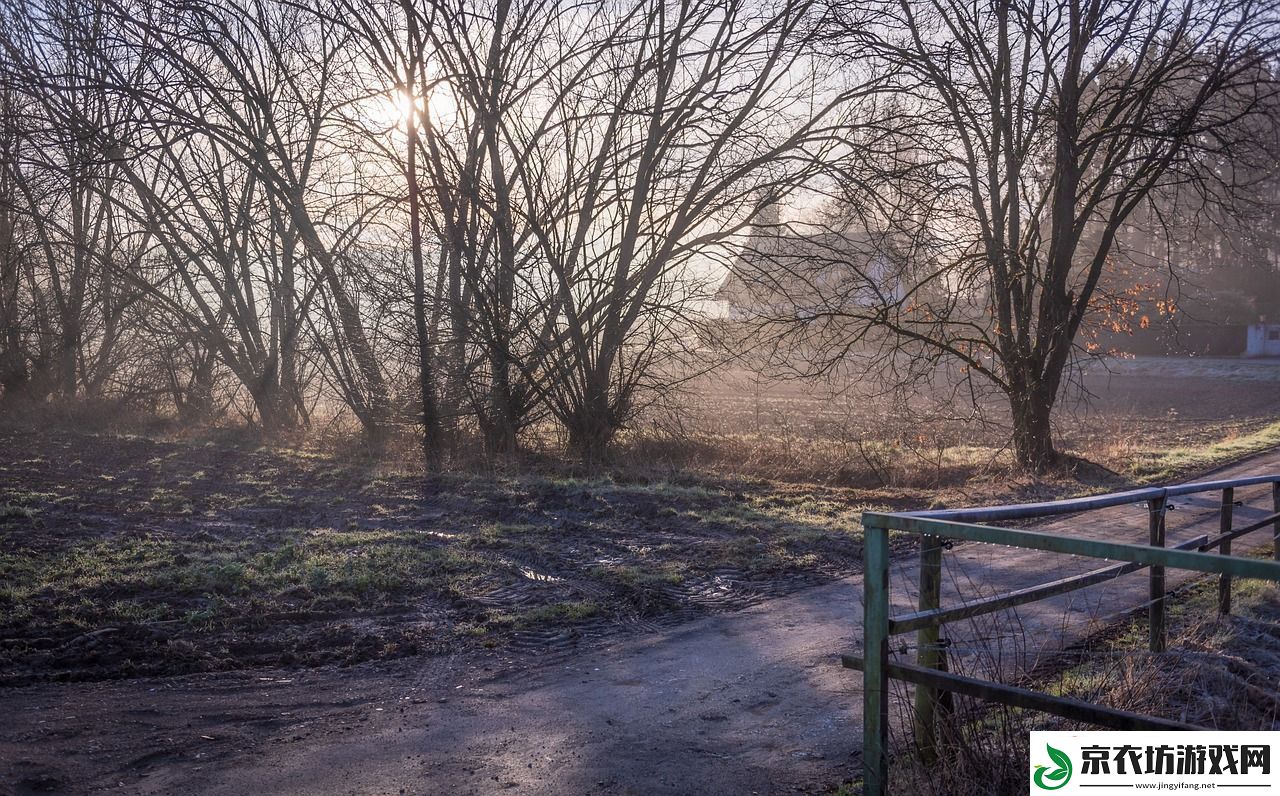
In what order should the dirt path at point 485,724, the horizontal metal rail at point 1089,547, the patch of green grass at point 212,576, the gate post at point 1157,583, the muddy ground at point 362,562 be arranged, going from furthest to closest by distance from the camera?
the patch of green grass at point 212,576 < the muddy ground at point 362,562 < the gate post at point 1157,583 < the dirt path at point 485,724 < the horizontal metal rail at point 1089,547

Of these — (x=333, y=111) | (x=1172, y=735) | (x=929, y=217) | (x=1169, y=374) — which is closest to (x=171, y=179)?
(x=333, y=111)

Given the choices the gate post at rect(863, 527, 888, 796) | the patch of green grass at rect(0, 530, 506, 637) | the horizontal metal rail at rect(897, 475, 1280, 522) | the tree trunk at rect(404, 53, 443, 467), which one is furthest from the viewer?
the tree trunk at rect(404, 53, 443, 467)

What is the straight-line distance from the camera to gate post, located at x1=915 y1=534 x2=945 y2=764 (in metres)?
3.97

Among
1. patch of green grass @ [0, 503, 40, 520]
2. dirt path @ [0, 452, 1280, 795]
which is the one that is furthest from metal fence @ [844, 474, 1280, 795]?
patch of green grass @ [0, 503, 40, 520]

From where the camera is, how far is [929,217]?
14797 millimetres

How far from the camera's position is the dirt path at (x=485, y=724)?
4.34 metres

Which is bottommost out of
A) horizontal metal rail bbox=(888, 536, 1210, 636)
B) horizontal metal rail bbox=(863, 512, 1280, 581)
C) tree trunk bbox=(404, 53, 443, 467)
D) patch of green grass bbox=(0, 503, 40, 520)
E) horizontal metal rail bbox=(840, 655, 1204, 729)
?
patch of green grass bbox=(0, 503, 40, 520)

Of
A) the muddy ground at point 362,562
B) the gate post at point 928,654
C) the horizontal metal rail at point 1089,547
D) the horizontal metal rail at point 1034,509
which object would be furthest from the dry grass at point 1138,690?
the muddy ground at point 362,562

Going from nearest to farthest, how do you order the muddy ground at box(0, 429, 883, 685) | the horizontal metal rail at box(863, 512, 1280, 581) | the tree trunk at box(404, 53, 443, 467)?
the horizontal metal rail at box(863, 512, 1280, 581)
the muddy ground at box(0, 429, 883, 685)
the tree trunk at box(404, 53, 443, 467)

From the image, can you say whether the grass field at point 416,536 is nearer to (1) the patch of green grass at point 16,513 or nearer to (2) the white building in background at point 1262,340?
(1) the patch of green grass at point 16,513

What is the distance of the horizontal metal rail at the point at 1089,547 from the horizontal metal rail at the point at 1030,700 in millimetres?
482

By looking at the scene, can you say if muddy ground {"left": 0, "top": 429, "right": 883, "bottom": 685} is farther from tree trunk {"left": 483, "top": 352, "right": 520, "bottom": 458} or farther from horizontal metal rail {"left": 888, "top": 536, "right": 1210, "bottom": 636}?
horizontal metal rail {"left": 888, "top": 536, "right": 1210, "bottom": 636}

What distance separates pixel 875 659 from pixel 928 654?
35cm

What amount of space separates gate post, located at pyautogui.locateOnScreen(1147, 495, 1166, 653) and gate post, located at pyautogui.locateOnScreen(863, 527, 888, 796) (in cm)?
253
